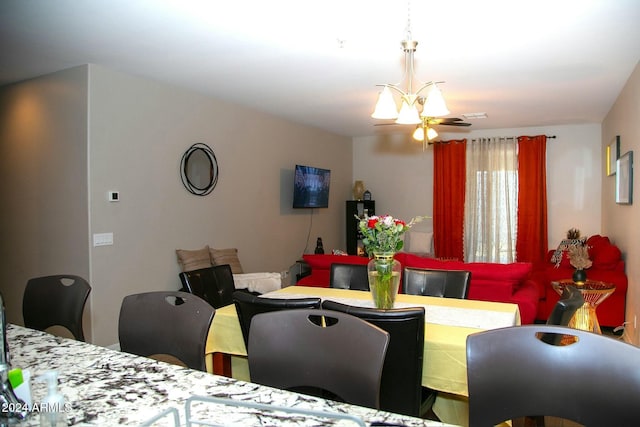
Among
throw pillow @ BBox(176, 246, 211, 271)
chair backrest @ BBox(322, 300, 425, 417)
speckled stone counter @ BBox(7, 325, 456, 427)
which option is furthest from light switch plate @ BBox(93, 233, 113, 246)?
chair backrest @ BBox(322, 300, 425, 417)

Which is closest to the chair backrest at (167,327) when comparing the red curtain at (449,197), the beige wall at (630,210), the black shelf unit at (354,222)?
the beige wall at (630,210)

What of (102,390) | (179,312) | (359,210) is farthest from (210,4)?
(359,210)

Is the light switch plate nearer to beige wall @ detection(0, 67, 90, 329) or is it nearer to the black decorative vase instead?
beige wall @ detection(0, 67, 90, 329)

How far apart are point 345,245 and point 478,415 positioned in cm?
693

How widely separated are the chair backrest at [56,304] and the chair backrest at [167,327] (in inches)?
19.4

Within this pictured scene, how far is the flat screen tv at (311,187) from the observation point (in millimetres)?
6289

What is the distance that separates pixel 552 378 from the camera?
1045mm

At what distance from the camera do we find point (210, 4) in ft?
8.39

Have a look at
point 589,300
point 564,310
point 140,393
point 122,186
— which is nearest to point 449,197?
point 589,300

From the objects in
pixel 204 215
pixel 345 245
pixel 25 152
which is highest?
Result: pixel 25 152

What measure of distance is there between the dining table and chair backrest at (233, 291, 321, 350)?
282mm

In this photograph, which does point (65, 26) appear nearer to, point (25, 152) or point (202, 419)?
point (25, 152)

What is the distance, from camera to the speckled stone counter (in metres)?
0.89

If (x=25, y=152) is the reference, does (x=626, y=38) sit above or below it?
above
